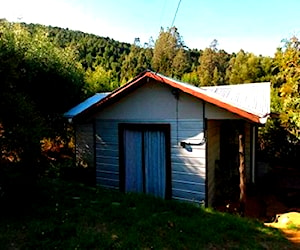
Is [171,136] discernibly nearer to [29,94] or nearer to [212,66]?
[29,94]

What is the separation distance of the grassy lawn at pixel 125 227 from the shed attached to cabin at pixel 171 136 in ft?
5.99

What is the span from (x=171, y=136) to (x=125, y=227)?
3971mm

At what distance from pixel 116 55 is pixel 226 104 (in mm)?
41577

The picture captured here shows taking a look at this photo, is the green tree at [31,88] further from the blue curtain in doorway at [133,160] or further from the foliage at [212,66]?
the foliage at [212,66]

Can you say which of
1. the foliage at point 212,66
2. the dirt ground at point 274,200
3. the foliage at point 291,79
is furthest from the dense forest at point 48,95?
the foliage at point 212,66

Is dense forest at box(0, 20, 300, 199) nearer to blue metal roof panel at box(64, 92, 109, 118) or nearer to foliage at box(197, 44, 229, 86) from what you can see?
blue metal roof panel at box(64, 92, 109, 118)

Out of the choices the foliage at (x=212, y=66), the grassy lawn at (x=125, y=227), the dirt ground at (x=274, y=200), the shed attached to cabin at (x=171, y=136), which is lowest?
the dirt ground at (x=274, y=200)

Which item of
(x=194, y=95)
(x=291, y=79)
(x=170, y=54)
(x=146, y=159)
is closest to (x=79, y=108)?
(x=146, y=159)

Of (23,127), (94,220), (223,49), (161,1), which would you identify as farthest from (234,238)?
(223,49)

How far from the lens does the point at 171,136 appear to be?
937 cm

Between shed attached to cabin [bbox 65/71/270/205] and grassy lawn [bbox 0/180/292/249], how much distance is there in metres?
1.83

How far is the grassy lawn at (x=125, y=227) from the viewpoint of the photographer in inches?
209

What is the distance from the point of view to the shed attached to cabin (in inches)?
348

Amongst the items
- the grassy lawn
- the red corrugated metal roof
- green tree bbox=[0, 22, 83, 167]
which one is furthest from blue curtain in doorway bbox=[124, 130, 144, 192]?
green tree bbox=[0, 22, 83, 167]
